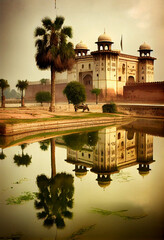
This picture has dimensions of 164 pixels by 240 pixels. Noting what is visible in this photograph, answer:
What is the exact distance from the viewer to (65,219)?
2.45 m

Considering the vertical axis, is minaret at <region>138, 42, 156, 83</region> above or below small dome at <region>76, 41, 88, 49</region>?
below

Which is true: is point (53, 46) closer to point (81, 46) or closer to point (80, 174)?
point (80, 174)

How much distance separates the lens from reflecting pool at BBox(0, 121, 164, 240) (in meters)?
2.29

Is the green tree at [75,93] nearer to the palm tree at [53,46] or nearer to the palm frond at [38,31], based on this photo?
the palm tree at [53,46]

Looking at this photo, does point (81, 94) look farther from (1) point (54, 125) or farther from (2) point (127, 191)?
(2) point (127, 191)

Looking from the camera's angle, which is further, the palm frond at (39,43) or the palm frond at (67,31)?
the palm frond at (39,43)

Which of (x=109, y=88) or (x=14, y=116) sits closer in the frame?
(x=14, y=116)

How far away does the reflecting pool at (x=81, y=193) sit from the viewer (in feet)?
7.50

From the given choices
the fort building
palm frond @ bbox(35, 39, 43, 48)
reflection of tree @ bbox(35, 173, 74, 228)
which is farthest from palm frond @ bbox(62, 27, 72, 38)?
the fort building

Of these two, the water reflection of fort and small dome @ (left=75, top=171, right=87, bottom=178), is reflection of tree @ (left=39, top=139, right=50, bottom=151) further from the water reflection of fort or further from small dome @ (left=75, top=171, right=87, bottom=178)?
small dome @ (left=75, top=171, right=87, bottom=178)

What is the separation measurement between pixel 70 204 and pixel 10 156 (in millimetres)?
2461

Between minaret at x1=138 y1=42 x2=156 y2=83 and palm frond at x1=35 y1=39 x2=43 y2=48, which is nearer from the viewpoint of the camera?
palm frond at x1=35 y1=39 x2=43 y2=48

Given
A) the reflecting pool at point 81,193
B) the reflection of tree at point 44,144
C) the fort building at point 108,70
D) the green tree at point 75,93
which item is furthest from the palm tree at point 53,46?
the fort building at point 108,70

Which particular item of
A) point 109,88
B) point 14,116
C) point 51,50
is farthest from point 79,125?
point 109,88
